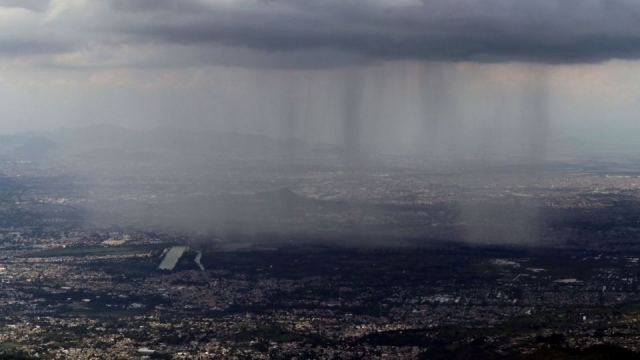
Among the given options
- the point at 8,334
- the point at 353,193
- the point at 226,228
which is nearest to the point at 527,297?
the point at 8,334

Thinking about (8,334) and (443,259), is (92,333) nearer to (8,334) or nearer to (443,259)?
(8,334)

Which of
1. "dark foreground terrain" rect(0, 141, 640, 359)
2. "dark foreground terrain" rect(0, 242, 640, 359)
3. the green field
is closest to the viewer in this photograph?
"dark foreground terrain" rect(0, 242, 640, 359)

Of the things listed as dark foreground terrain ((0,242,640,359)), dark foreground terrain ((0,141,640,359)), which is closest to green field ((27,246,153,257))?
dark foreground terrain ((0,242,640,359))

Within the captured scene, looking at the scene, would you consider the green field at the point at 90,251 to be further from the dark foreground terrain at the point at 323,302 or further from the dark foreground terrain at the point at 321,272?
the dark foreground terrain at the point at 321,272

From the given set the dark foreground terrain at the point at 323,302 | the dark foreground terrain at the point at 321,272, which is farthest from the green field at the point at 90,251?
the dark foreground terrain at the point at 321,272

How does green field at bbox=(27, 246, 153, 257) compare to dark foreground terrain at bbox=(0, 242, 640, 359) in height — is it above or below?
above

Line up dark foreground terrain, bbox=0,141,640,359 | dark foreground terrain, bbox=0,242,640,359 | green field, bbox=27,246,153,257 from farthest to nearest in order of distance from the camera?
green field, bbox=27,246,153,257, dark foreground terrain, bbox=0,141,640,359, dark foreground terrain, bbox=0,242,640,359

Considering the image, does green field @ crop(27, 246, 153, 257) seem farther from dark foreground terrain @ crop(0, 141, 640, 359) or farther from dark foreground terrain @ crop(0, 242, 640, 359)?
dark foreground terrain @ crop(0, 141, 640, 359)

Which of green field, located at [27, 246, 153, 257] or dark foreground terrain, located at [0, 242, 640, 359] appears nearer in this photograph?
dark foreground terrain, located at [0, 242, 640, 359]

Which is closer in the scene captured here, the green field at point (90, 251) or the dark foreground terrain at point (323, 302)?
the dark foreground terrain at point (323, 302)

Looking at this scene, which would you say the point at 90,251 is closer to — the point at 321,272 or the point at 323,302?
the point at 321,272

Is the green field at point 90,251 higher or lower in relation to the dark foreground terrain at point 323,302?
higher
